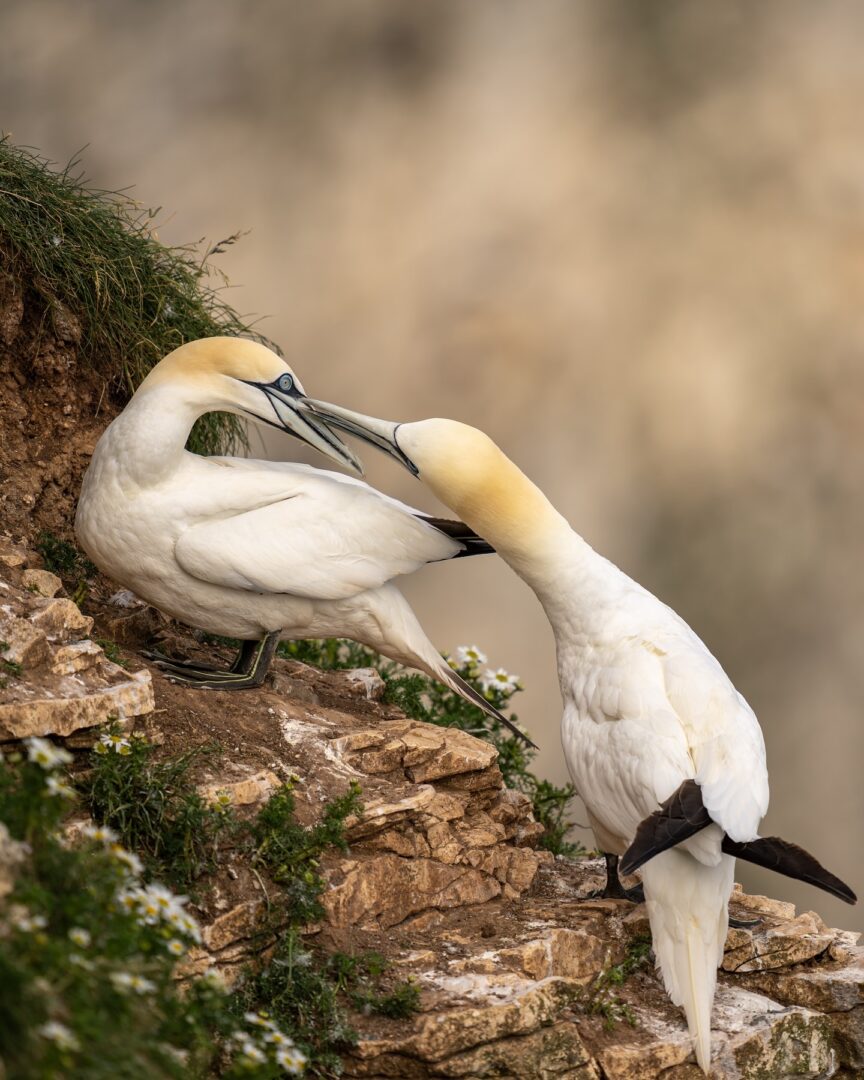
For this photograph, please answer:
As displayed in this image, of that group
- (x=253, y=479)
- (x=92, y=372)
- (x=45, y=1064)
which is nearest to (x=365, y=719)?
(x=253, y=479)

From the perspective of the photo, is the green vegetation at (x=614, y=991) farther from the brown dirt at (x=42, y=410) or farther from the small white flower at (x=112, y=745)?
the brown dirt at (x=42, y=410)

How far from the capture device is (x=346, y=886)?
3943 millimetres

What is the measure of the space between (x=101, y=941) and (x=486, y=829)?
7.30 feet

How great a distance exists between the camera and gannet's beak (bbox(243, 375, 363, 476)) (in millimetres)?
4891

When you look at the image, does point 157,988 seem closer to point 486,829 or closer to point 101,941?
point 101,941

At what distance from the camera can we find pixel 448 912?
4.25m

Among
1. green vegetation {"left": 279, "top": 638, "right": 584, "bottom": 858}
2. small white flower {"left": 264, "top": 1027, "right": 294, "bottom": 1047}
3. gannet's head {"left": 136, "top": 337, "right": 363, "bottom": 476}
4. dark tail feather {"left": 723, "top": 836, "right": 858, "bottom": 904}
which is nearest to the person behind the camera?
small white flower {"left": 264, "top": 1027, "right": 294, "bottom": 1047}

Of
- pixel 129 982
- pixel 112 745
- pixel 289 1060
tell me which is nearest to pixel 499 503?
pixel 112 745

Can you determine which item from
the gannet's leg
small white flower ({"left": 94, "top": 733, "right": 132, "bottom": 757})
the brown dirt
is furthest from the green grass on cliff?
small white flower ({"left": 94, "top": 733, "right": 132, "bottom": 757})

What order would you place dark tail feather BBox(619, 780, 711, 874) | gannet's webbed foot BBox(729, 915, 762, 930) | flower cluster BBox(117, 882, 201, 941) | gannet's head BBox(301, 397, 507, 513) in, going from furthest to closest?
1. gannet's head BBox(301, 397, 507, 513)
2. gannet's webbed foot BBox(729, 915, 762, 930)
3. dark tail feather BBox(619, 780, 711, 874)
4. flower cluster BBox(117, 882, 201, 941)

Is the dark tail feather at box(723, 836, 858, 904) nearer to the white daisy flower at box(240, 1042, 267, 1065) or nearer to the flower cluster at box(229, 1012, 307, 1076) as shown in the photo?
the flower cluster at box(229, 1012, 307, 1076)

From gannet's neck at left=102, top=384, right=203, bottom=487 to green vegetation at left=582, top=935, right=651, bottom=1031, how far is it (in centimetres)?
231

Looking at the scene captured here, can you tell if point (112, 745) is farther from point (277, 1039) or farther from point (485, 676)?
point (485, 676)

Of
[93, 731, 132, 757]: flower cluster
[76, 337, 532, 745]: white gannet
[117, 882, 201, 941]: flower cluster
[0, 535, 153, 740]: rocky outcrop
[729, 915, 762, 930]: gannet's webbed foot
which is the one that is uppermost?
[76, 337, 532, 745]: white gannet
